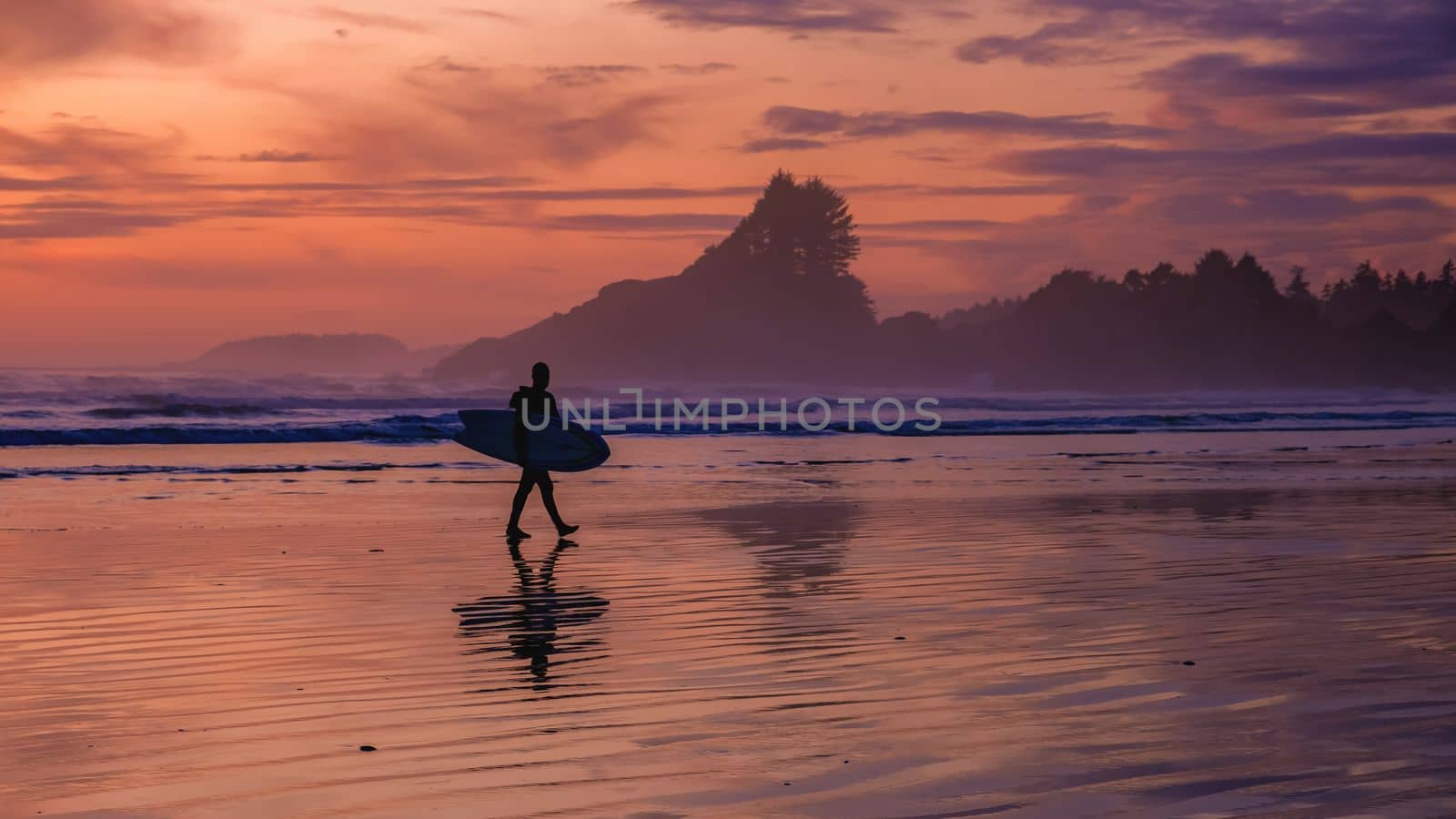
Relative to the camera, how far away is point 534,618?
10.5m

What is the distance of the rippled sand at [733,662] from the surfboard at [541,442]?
32.5 inches

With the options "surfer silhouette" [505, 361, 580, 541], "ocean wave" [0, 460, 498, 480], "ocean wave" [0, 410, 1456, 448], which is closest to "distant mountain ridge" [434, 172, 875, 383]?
"ocean wave" [0, 410, 1456, 448]

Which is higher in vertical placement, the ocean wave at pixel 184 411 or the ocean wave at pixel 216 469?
the ocean wave at pixel 184 411

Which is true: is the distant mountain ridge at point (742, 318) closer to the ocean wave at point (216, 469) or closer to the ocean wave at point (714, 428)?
the ocean wave at point (714, 428)

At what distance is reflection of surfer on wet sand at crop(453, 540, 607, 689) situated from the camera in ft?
29.8

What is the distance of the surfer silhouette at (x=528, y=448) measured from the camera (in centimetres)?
1628

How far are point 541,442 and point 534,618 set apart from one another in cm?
807

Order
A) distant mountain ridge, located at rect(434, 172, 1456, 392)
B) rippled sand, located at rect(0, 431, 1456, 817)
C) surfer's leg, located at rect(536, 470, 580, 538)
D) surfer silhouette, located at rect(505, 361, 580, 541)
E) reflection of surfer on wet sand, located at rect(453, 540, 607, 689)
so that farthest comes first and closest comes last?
distant mountain ridge, located at rect(434, 172, 1456, 392) < surfer's leg, located at rect(536, 470, 580, 538) < surfer silhouette, located at rect(505, 361, 580, 541) < reflection of surfer on wet sand, located at rect(453, 540, 607, 689) < rippled sand, located at rect(0, 431, 1456, 817)

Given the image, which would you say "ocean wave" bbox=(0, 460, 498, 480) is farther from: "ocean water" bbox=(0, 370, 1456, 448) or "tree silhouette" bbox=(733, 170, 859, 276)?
"tree silhouette" bbox=(733, 170, 859, 276)

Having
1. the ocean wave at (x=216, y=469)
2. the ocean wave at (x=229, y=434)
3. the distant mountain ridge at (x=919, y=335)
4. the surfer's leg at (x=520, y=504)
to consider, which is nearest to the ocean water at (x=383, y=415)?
the ocean wave at (x=229, y=434)

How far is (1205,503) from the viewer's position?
67.0 ft

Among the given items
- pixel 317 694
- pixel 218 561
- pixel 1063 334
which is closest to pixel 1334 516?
pixel 218 561

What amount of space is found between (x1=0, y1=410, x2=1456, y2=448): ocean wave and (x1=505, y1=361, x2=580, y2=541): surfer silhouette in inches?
793

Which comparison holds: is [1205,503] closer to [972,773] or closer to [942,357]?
[972,773]
